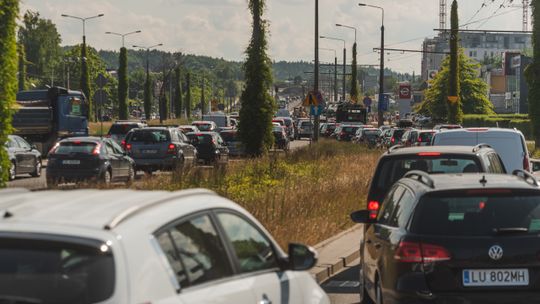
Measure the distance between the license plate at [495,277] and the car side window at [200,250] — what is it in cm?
321

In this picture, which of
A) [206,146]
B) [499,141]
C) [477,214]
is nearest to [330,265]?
[499,141]

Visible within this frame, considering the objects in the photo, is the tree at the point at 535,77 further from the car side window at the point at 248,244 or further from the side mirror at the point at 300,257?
the car side window at the point at 248,244

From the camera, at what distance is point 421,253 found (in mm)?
8914

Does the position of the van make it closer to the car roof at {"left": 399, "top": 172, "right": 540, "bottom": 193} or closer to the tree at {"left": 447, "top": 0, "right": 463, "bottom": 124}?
the car roof at {"left": 399, "top": 172, "right": 540, "bottom": 193}

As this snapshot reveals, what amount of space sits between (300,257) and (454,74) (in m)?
68.9

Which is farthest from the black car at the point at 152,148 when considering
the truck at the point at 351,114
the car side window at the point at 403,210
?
the truck at the point at 351,114

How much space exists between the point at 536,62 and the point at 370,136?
47.7 feet

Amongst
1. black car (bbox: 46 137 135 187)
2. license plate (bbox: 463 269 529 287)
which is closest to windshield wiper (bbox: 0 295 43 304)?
license plate (bbox: 463 269 529 287)

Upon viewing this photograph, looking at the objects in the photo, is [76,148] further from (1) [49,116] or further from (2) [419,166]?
(1) [49,116]

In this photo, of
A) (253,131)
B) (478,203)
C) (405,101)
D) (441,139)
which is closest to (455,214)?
(478,203)

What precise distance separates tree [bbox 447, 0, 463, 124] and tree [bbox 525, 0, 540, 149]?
1790 centimetres

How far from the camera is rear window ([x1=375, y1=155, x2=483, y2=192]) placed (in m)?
13.2

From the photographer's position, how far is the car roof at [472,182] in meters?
9.14

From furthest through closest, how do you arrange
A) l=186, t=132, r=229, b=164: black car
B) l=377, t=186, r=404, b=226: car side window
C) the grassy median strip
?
l=186, t=132, r=229, b=164: black car < the grassy median strip < l=377, t=186, r=404, b=226: car side window
